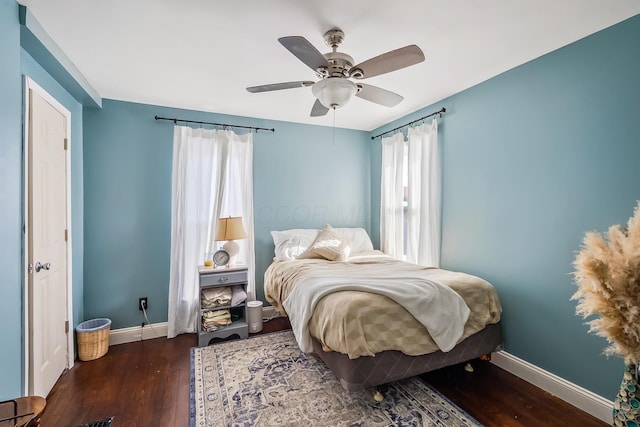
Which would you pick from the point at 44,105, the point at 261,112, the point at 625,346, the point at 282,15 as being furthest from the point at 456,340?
the point at 44,105

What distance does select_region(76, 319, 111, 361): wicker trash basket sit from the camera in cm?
273

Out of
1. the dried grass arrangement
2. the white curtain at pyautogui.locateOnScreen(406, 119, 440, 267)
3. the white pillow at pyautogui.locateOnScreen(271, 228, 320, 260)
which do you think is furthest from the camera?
the white pillow at pyautogui.locateOnScreen(271, 228, 320, 260)

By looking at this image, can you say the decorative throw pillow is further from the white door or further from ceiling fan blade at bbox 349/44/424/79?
the white door

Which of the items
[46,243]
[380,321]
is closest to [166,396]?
[46,243]

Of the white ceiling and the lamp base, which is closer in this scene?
the white ceiling

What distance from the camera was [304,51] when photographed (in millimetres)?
1692

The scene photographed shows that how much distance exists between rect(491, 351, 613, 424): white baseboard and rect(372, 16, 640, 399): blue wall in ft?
0.16

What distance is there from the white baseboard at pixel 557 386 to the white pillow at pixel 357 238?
72.4 inches

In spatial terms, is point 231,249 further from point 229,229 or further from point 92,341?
point 92,341

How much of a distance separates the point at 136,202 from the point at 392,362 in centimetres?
301

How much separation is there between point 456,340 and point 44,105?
3.40m

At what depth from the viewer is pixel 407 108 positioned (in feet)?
11.6

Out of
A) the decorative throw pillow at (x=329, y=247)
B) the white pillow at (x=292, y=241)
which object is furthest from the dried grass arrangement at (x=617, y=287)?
the white pillow at (x=292, y=241)

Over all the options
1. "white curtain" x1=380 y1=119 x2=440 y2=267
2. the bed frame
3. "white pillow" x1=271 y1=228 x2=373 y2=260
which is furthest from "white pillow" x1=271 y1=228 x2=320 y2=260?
the bed frame
